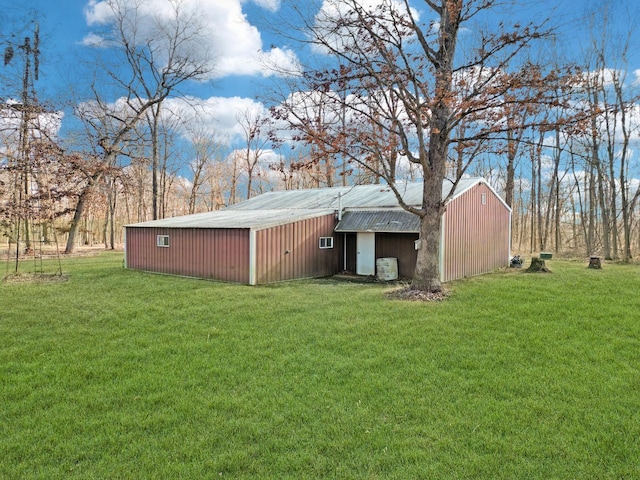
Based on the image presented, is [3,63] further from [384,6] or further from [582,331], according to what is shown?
[582,331]

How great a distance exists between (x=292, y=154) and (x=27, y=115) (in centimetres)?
2301

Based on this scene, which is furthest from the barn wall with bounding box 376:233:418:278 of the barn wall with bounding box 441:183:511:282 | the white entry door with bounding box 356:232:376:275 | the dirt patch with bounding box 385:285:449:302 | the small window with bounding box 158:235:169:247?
the small window with bounding box 158:235:169:247

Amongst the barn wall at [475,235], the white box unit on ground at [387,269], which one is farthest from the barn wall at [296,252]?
the barn wall at [475,235]

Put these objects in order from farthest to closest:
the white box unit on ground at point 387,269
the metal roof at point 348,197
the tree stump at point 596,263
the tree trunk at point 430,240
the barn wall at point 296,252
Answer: the tree stump at point 596,263
the metal roof at point 348,197
the white box unit on ground at point 387,269
the barn wall at point 296,252
the tree trunk at point 430,240

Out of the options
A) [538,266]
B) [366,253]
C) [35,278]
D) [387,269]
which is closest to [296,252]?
[366,253]

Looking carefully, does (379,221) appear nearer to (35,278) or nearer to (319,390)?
(319,390)

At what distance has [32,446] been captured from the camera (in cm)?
355

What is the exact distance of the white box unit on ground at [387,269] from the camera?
13719mm

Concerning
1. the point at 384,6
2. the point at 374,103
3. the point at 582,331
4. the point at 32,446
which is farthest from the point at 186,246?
the point at 582,331

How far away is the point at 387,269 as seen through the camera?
1373cm

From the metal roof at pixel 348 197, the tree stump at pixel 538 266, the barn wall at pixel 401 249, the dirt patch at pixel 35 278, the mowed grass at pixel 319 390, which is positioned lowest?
the mowed grass at pixel 319 390

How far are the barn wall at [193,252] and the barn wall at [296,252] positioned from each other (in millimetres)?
542

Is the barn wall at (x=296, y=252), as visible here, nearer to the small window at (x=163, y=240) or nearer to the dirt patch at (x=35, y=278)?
the small window at (x=163, y=240)

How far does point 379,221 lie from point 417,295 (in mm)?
4786
